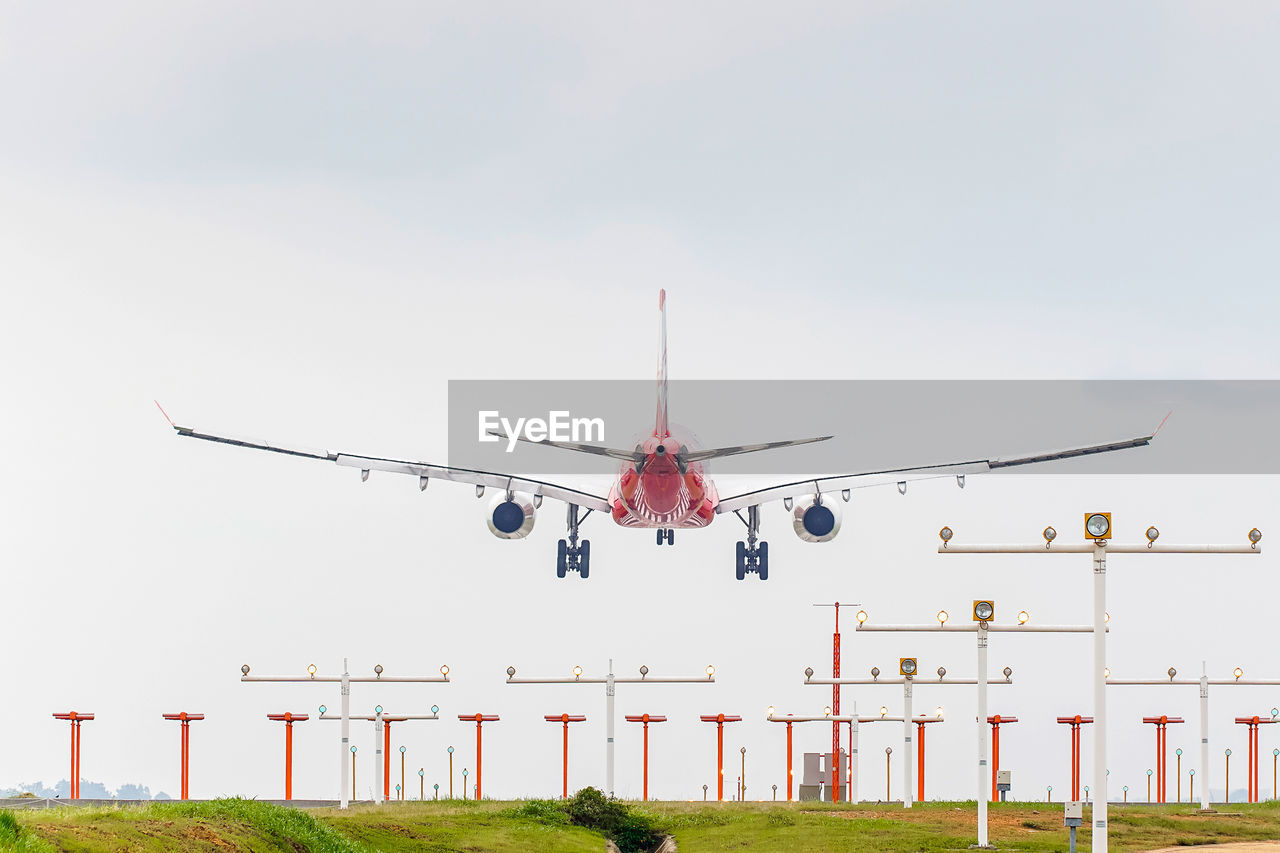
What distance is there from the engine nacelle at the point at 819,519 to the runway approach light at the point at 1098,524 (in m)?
17.9

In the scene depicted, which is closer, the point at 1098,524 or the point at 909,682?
the point at 1098,524

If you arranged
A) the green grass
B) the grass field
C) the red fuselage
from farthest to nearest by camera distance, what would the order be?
the red fuselage < the grass field < the green grass

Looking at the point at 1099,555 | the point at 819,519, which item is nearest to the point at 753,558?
the point at 819,519

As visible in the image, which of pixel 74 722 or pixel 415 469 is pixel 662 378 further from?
pixel 74 722

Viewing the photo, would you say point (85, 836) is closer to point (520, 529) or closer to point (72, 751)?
point (520, 529)

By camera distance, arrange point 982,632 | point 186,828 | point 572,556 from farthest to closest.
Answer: point 572,556, point 982,632, point 186,828

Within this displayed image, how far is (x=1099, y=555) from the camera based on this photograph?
34.3 meters

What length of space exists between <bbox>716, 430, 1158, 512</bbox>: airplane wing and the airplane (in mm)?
33

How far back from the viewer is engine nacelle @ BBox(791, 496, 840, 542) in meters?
51.4

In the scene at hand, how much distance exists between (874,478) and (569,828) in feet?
50.7

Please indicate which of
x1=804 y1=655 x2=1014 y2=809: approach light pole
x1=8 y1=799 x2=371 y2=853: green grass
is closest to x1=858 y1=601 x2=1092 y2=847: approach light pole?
x1=804 y1=655 x2=1014 y2=809: approach light pole

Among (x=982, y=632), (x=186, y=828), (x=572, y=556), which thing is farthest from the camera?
(x=572, y=556)

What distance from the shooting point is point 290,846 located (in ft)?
118

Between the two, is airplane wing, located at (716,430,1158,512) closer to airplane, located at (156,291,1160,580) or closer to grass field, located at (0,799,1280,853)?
airplane, located at (156,291,1160,580)
